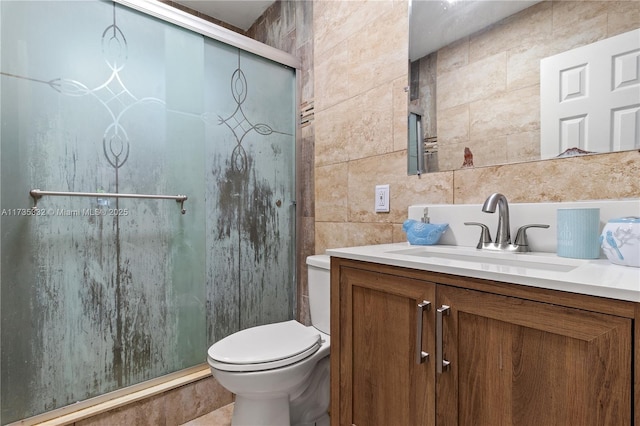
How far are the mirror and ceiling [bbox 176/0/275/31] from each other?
1.31 m

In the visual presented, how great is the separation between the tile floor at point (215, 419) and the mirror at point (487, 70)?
145 cm

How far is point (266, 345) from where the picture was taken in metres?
1.24

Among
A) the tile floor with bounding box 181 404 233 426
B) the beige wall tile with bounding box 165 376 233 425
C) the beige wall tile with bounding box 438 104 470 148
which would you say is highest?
the beige wall tile with bounding box 438 104 470 148

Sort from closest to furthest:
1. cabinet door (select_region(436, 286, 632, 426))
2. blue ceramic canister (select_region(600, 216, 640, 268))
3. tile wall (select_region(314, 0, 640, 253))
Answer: cabinet door (select_region(436, 286, 632, 426)) → blue ceramic canister (select_region(600, 216, 640, 268)) → tile wall (select_region(314, 0, 640, 253))

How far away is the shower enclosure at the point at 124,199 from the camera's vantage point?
1182mm

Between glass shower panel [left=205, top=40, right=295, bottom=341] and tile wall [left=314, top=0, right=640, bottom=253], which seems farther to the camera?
glass shower panel [left=205, top=40, right=295, bottom=341]

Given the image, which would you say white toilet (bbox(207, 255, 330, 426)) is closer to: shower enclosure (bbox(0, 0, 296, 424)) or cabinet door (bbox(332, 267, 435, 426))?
cabinet door (bbox(332, 267, 435, 426))

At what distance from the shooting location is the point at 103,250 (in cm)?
135

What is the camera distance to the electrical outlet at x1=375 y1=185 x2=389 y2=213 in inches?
54.2

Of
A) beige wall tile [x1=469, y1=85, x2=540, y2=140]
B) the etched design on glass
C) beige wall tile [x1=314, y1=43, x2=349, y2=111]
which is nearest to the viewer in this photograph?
beige wall tile [x1=469, y1=85, x2=540, y2=140]

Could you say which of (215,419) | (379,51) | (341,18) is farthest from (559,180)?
(215,419)

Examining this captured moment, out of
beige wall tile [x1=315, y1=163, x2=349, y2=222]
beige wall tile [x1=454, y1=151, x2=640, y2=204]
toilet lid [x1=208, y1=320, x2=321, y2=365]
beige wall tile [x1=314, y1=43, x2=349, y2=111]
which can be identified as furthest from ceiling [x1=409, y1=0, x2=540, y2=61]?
toilet lid [x1=208, y1=320, x2=321, y2=365]

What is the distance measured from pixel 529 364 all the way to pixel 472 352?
0.10 metres

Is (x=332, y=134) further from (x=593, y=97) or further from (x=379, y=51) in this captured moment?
(x=593, y=97)
